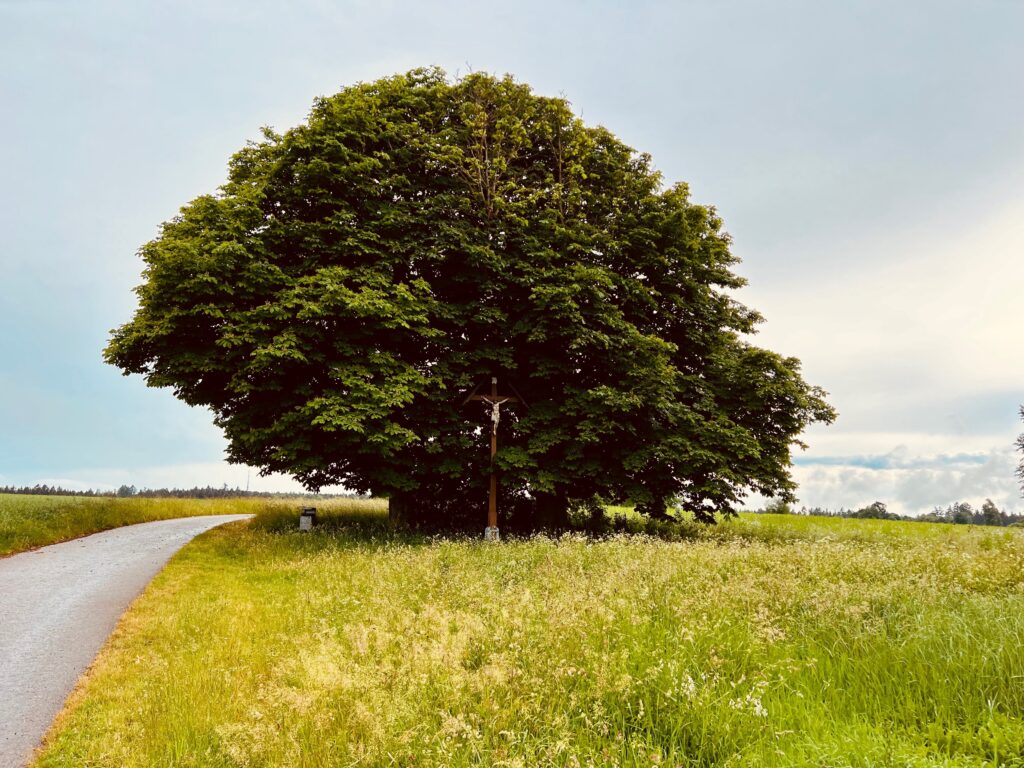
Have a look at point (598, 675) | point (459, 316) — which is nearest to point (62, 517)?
point (459, 316)

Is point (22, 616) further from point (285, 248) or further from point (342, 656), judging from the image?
point (285, 248)

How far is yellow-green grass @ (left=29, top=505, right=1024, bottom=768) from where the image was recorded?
4461 mm

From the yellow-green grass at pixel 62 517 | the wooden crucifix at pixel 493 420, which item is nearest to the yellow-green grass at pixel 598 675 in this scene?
the wooden crucifix at pixel 493 420

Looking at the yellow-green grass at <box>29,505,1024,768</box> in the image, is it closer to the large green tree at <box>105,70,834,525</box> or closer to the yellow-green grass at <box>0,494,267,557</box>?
the large green tree at <box>105,70,834,525</box>

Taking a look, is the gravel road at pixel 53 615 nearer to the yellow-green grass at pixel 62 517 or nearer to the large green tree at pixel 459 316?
the yellow-green grass at pixel 62 517

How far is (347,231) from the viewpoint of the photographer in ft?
62.2

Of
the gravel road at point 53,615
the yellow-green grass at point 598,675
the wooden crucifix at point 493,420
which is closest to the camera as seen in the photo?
the yellow-green grass at point 598,675

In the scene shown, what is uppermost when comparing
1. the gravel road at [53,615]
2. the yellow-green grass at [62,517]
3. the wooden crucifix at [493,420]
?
the wooden crucifix at [493,420]

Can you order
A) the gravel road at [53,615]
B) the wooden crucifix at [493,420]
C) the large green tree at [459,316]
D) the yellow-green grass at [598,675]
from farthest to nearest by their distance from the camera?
the wooden crucifix at [493,420]
the large green tree at [459,316]
the gravel road at [53,615]
the yellow-green grass at [598,675]

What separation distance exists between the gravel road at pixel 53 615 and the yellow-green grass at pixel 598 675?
1.37ft

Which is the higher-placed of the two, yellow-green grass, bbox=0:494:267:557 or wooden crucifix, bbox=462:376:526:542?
wooden crucifix, bbox=462:376:526:542

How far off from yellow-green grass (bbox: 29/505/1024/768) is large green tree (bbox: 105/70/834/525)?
8.68 m

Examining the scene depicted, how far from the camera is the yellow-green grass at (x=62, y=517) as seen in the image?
18.1 metres

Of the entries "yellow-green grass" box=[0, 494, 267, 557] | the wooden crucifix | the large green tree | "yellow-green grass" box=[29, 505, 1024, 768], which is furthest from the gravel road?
the wooden crucifix
